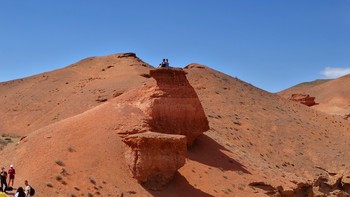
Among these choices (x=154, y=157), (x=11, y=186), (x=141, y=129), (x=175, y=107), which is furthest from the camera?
(x=175, y=107)

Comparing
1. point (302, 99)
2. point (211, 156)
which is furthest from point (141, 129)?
point (302, 99)

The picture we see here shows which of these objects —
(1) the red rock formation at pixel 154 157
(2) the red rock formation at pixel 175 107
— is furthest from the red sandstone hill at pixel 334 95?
(1) the red rock formation at pixel 154 157

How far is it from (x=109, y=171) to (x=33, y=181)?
10.9 feet

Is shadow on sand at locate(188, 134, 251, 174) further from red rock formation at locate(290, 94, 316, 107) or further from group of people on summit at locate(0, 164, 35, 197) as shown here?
red rock formation at locate(290, 94, 316, 107)

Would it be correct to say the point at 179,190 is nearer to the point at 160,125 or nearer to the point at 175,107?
the point at 160,125

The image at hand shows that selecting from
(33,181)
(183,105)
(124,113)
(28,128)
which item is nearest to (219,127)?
(183,105)

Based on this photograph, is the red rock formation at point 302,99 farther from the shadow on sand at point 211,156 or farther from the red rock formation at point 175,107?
the red rock formation at point 175,107

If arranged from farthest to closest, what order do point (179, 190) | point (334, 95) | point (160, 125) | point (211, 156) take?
point (334, 95), point (211, 156), point (160, 125), point (179, 190)

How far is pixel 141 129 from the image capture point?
22234 mm

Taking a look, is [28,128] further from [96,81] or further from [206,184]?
[206,184]

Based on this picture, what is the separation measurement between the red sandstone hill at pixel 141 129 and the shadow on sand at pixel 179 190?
57mm

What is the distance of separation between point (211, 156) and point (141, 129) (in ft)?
19.0

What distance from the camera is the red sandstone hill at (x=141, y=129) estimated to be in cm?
2006

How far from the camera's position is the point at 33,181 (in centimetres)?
1812
